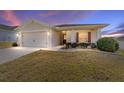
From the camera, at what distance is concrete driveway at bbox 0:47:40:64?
15.7 ft

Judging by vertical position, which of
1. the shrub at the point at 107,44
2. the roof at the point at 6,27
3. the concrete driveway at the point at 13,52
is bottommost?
the concrete driveway at the point at 13,52

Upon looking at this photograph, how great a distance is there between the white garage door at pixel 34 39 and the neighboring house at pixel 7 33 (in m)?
0.33

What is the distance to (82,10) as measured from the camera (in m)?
4.41

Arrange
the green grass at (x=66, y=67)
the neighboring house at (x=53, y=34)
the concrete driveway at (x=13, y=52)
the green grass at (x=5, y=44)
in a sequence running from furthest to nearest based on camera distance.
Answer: the green grass at (x=5, y=44), the concrete driveway at (x=13, y=52), the neighboring house at (x=53, y=34), the green grass at (x=66, y=67)

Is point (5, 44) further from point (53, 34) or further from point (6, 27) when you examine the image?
point (53, 34)

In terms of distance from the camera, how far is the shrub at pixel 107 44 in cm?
457

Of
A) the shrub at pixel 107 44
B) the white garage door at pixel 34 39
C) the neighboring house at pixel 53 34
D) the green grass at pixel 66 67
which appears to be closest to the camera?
the green grass at pixel 66 67

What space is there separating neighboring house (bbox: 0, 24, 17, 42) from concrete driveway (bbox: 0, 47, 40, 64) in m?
0.32

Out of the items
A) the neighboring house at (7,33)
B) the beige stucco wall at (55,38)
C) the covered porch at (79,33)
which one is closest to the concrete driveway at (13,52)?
the neighboring house at (7,33)

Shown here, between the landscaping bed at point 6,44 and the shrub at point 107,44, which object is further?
the landscaping bed at point 6,44

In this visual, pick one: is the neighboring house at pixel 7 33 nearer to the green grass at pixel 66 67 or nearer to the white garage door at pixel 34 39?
the white garage door at pixel 34 39
